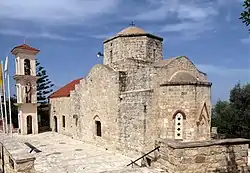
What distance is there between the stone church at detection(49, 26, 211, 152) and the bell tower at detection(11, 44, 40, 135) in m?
5.17

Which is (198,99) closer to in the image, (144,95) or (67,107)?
(144,95)

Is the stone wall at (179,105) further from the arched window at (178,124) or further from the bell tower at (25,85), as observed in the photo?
the bell tower at (25,85)

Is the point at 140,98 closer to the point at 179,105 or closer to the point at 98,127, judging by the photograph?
the point at 179,105

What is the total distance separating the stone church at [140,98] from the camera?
31.7 feet

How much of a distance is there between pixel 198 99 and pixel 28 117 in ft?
51.0

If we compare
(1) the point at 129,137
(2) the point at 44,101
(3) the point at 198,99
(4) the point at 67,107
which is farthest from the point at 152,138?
(2) the point at 44,101

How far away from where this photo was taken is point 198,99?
32.4 feet

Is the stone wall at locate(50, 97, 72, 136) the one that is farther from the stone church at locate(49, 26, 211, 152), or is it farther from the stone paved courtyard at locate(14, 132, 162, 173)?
the stone paved courtyard at locate(14, 132, 162, 173)

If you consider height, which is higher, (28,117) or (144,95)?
(144,95)

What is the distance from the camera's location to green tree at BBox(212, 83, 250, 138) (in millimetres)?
17789

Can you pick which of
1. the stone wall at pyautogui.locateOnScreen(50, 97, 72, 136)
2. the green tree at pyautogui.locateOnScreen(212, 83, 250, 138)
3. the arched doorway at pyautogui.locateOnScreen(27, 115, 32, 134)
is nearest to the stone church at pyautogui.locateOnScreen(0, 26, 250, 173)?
the stone wall at pyautogui.locateOnScreen(50, 97, 72, 136)

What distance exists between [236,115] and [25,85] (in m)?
17.8

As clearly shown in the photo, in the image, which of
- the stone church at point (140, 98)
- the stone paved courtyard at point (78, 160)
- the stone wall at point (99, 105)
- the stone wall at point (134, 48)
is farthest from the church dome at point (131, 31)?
the stone paved courtyard at point (78, 160)

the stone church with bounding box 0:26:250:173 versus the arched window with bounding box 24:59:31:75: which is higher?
the arched window with bounding box 24:59:31:75
